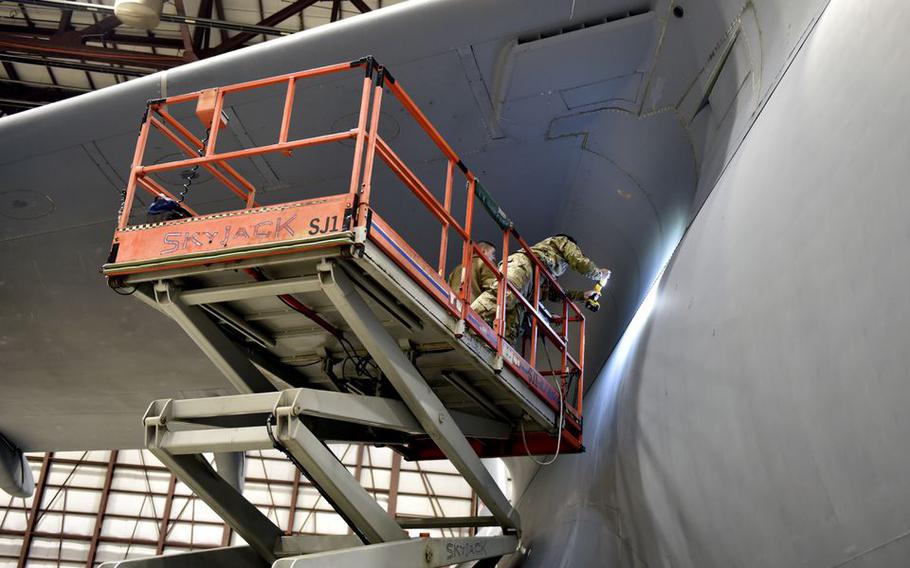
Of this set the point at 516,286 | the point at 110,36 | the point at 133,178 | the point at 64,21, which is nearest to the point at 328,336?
the point at 133,178

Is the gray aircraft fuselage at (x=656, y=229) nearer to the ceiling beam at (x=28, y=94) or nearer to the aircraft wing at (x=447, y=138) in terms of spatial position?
the aircraft wing at (x=447, y=138)

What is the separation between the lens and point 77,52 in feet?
59.0

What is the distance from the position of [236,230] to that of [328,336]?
1.33 m

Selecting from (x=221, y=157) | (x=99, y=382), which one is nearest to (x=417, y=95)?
(x=221, y=157)

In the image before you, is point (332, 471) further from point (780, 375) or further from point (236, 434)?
point (780, 375)

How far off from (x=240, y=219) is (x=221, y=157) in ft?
2.24

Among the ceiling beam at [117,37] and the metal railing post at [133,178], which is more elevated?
the ceiling beam at [117,37]

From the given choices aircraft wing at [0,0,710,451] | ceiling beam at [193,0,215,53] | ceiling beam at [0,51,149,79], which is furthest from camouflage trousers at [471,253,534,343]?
ceiling beam at [0,51,149,79]

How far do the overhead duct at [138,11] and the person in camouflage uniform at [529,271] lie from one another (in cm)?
892

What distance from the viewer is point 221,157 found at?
501cm

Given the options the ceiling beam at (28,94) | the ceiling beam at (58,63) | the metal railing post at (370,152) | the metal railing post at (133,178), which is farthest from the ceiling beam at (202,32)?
the metal railing post at (370,152)

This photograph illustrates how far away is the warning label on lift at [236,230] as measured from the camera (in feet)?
14.1

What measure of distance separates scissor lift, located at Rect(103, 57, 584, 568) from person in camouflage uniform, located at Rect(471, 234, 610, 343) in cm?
17

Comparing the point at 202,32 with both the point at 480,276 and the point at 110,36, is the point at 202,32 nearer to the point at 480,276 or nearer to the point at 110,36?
the point at 110,36
